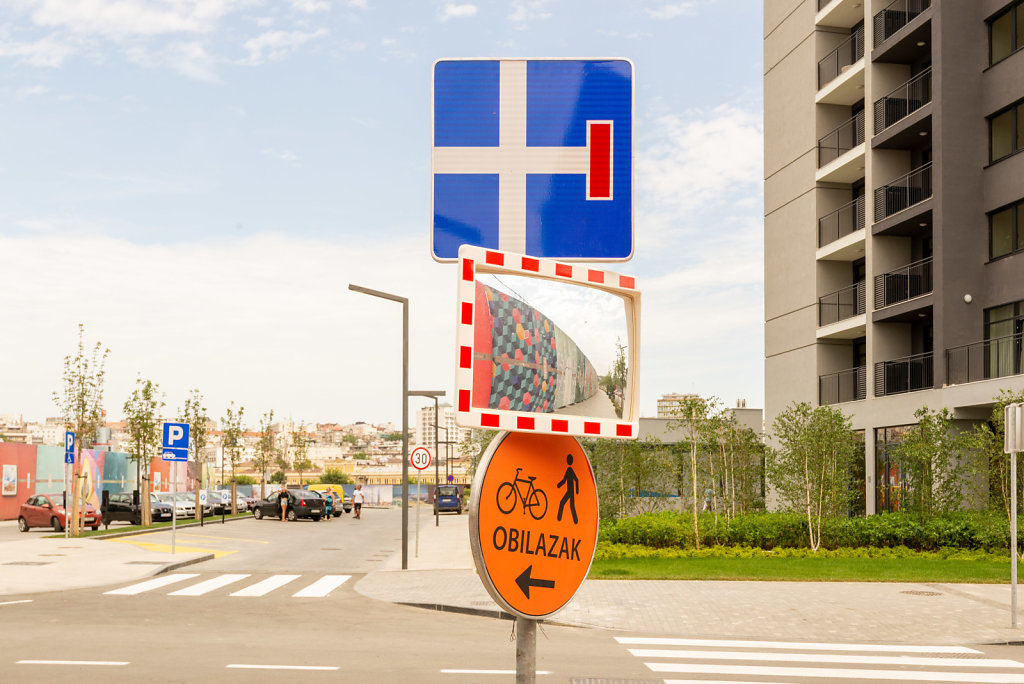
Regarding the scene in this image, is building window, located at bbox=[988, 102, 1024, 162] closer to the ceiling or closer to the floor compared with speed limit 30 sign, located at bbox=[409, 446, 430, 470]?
closer to the ceiling

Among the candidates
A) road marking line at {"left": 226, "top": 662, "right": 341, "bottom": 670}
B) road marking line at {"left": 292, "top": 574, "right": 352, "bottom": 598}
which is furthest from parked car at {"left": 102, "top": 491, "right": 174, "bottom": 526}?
road marking line at {"left": 226, "top": 662, "right": 341, "bottom": 670}

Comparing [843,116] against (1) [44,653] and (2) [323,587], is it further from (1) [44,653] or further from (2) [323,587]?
(1) [44,653]

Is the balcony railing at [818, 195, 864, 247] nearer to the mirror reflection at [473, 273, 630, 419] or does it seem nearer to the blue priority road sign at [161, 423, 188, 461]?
the blue priority road sign at [161, 423, 188, 461]

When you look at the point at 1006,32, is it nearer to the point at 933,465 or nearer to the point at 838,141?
the point at 838,141

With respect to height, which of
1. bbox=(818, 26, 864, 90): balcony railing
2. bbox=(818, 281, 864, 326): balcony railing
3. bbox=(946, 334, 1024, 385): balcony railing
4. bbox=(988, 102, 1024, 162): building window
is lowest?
bbox=(946, 334, 1024, 385): balcony railing

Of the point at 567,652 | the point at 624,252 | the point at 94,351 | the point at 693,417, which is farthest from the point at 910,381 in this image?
the point at 624,252

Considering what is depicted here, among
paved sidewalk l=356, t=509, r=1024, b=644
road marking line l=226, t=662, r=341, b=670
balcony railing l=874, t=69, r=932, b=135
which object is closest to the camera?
road marking line l=226, t=662, r=341, b=670

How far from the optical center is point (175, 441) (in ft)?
79.4

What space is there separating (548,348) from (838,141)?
38.5m

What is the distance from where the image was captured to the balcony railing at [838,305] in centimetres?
3759

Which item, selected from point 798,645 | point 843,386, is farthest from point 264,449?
point 798,645

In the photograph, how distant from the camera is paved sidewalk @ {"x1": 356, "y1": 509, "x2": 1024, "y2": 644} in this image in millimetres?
12930

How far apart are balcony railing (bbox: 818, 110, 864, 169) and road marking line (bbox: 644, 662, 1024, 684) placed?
3052cm

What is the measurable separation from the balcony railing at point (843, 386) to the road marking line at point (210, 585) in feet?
76.7
